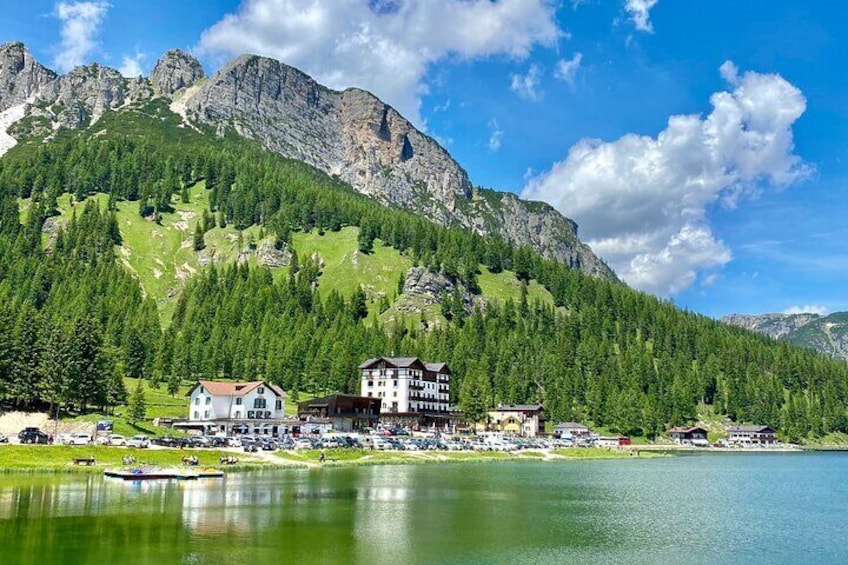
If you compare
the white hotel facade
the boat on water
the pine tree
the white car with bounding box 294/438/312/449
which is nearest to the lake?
the boat on water

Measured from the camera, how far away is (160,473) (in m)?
83.1

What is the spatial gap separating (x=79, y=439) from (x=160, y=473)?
1085 inches

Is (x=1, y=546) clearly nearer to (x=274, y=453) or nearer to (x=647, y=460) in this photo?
(x=274, y=453)

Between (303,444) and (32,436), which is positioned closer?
(32,436)

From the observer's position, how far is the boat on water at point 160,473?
80812mm

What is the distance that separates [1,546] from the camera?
42.6m

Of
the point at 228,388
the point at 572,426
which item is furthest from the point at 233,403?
the point at 572,426

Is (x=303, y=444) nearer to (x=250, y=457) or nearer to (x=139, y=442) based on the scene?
(x=250, y=457)

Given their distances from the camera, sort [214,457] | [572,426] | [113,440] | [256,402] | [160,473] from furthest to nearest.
Result: [572,426] < [256,402] < [113,440] < [214,457] < [160,473]

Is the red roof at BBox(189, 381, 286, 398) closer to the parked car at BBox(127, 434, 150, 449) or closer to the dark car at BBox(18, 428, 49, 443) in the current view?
the parked car at BBox(127, 434, 150, 449)

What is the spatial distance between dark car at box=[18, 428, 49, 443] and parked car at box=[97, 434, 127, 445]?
290 inches

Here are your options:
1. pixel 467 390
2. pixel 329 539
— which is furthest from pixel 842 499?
pixel 467 390

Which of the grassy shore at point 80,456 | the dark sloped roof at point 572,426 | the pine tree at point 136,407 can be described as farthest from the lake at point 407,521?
the dark sloped roof at point 572,426

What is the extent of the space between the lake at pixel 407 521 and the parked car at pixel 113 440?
2449cm
